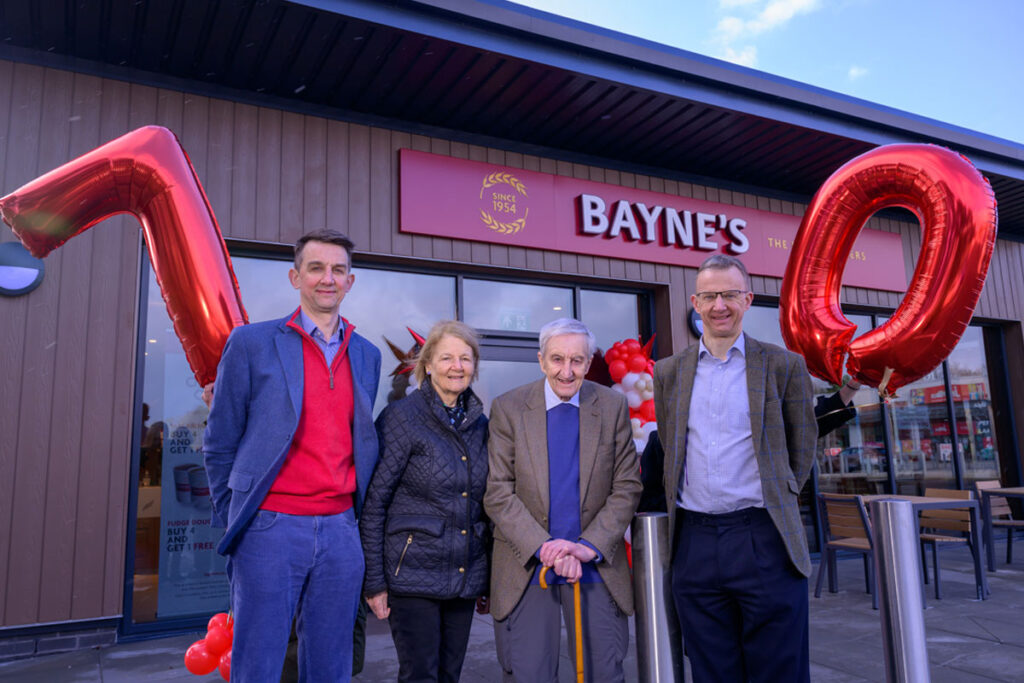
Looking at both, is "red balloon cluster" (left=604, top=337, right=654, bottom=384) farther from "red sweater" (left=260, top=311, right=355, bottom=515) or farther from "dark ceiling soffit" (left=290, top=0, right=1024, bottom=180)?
"red sweater" (left=260, top=311, right=355, bottom=515)

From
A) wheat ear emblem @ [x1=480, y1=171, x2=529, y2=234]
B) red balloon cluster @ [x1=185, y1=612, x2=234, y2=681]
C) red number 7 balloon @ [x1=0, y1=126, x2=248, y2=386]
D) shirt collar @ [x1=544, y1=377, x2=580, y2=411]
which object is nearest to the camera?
red number 7 balloon @ [x1=0, y1=126, x2=248, y2=386]

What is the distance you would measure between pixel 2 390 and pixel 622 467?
421cm

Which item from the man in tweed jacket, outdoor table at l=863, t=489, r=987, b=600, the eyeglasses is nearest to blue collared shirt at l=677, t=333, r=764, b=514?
the man in tweed jacket

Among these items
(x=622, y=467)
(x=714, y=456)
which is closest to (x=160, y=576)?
(x=622, y=467)

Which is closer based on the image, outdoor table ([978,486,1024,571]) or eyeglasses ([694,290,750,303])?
eyeglasses ([694,290,750,303])

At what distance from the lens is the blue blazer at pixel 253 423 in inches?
79.3

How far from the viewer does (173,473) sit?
494 cm

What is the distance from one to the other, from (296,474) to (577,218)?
4.87 meters

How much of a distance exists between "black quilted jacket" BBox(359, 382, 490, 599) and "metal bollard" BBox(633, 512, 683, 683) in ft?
Answer: 1.88

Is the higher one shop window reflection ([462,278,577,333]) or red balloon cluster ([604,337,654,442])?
shop window reflection ([462,278,577,333])

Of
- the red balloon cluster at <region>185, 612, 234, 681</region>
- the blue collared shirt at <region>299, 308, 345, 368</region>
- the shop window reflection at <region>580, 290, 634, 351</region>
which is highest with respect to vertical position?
the shop window reflection at <region>580, 290, 634, 351</region>

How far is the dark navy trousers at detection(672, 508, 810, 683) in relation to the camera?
6.90 feet

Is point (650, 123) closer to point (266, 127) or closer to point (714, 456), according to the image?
point (266, 127)

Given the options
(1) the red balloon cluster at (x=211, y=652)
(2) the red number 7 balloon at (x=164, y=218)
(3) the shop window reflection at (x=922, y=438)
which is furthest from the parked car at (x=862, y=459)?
(2) the red number 7 balloon at (x=164, y=218)
